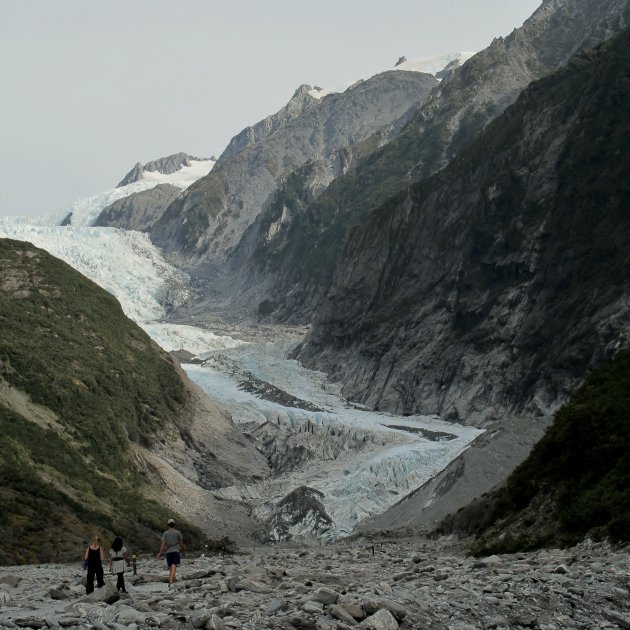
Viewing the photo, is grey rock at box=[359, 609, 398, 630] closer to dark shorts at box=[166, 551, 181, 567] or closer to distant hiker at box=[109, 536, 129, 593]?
distant hiker at box=[109, 536, 129, 593]

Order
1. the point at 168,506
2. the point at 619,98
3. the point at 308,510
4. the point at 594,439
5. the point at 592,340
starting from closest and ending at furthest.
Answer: the point at 594,439 < the point at 168,506 < the point at 308,510 < the point at 592,340 < the point at 619,98

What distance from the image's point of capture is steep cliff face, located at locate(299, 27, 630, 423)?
104500 millimetres

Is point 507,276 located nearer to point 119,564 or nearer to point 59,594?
point 119,564

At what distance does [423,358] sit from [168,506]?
209 feet

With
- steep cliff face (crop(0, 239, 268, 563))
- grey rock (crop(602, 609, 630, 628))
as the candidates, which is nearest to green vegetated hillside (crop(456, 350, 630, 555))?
grey rock (crop(602, 609, 630, 628))

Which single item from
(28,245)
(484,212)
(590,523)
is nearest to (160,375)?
(28,245)

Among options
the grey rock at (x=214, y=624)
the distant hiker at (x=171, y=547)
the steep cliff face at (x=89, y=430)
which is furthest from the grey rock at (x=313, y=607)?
the steep cliff face at (x=89, y=430)

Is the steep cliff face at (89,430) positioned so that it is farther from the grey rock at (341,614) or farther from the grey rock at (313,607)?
the grey rock at (341,614)

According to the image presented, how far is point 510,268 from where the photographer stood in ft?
404

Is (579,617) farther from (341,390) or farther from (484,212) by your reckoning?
(341,390)

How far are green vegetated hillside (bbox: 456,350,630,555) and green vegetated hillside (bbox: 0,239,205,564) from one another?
21.5 m

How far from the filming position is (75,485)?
61.3m

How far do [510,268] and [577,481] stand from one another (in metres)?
94.1

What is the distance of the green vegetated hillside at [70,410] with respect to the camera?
50.5 m
